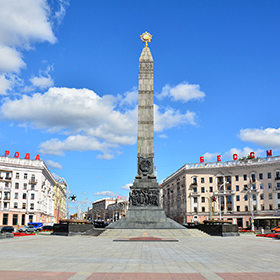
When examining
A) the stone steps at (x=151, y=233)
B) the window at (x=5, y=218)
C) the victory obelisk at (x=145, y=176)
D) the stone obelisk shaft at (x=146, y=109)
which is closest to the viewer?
the stone steps at (x=151, y=233)

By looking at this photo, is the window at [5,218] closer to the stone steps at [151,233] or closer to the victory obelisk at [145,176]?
the victory obelisk at [145,176]

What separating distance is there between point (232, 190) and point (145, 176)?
4376cm

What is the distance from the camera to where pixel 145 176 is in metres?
36.0

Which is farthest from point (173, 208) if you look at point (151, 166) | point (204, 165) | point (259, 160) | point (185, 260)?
point (185, 260)

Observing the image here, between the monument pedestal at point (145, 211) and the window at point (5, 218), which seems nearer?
the monument pedestal at point (145, 211)

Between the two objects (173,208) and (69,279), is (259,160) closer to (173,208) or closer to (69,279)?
(173,208)

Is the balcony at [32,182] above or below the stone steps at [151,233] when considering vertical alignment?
above

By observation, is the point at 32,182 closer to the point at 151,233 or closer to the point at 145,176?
the point at 145,176

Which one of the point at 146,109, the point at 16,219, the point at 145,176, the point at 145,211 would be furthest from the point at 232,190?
the point at 16,219

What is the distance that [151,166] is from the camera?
1437 inches

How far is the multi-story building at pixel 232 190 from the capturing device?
224ft

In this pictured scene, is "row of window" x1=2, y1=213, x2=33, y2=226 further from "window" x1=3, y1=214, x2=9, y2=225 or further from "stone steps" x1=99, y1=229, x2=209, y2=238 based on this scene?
"stone steps" x1=99, y1=229, x2=209, y2=238

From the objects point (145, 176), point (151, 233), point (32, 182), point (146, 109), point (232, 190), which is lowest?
point (151, 233)

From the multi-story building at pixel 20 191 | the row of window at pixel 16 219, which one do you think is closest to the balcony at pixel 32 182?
the multi-story building at pixel 20 191
